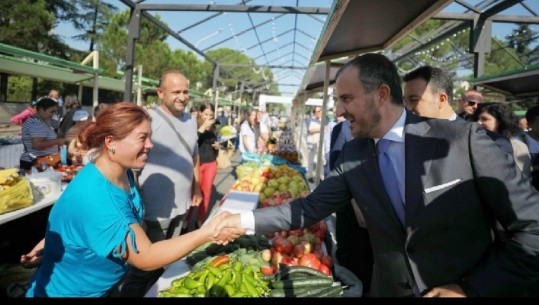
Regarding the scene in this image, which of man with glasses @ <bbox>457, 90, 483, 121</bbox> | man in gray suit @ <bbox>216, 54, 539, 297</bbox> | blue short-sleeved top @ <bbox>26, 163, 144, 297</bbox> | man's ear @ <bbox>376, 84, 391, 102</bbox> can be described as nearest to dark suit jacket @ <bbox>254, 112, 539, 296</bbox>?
man in gray suit @ <bbox>216, 54, 539, 297</bbox>

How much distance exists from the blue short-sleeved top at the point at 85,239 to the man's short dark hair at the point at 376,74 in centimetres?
149

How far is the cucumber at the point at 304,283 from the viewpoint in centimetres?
244

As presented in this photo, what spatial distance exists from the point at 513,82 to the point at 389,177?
4028 mm

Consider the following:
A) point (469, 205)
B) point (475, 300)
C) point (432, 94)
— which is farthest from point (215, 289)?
point (432, 94)

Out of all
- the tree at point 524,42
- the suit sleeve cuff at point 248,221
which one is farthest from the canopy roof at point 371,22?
the tree at point 524,42

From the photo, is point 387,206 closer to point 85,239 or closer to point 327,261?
point 327,261

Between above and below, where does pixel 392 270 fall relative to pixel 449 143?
below

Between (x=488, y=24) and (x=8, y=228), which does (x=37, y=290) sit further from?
(x=488, y=24)

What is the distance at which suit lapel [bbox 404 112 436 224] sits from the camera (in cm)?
159

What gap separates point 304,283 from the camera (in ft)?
8.02

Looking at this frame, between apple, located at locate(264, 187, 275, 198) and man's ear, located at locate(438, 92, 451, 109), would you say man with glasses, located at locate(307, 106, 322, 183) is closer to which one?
apple, located at locate(264, 187, 275, 198)

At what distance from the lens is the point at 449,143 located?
1569mm

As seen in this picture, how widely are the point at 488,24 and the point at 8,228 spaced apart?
23.7 feet

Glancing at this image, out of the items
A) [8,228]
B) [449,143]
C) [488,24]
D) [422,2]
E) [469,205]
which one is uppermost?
[488,24]
